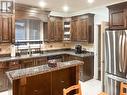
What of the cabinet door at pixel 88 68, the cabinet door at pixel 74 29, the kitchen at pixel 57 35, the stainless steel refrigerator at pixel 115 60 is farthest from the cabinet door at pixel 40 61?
the stainless steel refrigerator at pixel 115 60

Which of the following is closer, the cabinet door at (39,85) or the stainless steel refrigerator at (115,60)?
the cabinet door at (39,85)

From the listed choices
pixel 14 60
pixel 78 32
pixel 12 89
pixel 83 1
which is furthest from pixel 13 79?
pixel 78 32

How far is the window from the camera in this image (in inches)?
214

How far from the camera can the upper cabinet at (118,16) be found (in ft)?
11.9

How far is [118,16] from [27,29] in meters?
3.50

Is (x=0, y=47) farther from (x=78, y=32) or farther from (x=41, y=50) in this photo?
(x=78, y=32)

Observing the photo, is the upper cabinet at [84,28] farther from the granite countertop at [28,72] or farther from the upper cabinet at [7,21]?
the upper cabinet at [7,21]

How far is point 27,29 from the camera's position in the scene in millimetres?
5680

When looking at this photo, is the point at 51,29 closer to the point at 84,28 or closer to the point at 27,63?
the point at 84,28

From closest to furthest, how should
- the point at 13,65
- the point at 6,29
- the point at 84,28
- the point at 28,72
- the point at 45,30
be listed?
the point at 28,72
the point at 13,65
the point at 6,29
the point at 84,28
the point at 45,30

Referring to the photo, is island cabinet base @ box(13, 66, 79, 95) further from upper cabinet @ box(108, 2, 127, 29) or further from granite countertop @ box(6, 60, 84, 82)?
upper cabinet @ box(108, 2, 127, 29)

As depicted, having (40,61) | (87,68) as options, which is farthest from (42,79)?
(87,68)

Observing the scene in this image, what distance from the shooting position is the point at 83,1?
446 centimetres

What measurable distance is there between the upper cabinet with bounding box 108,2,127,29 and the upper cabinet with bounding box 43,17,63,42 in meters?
2.57
